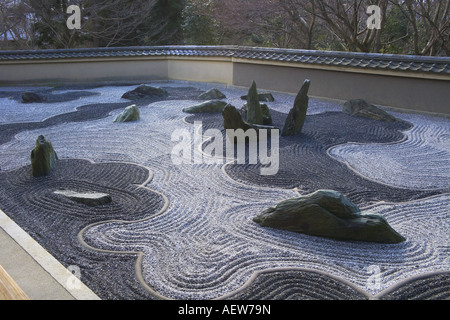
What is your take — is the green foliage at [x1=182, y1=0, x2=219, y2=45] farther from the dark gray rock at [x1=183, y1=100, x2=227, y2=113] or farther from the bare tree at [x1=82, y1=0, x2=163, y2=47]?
the dark gray rock at [x1=183, y1=100, x2=227, y2=113]

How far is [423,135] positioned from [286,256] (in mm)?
5216

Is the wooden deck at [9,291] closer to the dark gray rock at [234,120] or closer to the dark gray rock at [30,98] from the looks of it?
the dark gray rock at [234,120]

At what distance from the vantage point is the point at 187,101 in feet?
36.4

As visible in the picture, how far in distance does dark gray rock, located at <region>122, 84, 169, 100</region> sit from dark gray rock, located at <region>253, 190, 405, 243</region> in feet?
26.6

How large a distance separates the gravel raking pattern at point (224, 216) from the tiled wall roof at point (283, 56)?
1.79 m

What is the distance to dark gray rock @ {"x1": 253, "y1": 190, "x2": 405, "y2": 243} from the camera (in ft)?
13.1

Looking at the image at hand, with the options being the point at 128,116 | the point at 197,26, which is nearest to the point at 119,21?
the point at 197,26

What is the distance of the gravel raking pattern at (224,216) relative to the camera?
11.0ft

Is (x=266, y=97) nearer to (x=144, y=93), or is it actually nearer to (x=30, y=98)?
(x=144, y=93)

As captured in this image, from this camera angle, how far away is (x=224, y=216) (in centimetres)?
461

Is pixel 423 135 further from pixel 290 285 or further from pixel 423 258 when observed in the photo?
pixel 290 285

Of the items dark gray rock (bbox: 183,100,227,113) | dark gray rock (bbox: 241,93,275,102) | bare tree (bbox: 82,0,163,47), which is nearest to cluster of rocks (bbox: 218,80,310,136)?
dark gray rock (bbox: 183,100,227,113)

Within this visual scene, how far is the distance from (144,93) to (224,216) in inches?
309
